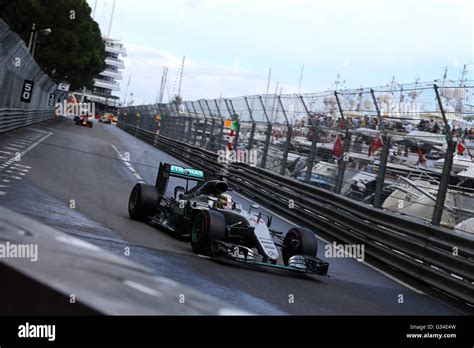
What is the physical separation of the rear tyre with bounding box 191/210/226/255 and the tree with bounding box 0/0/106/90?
38622 millimetres

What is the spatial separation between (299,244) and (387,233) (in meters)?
2.66

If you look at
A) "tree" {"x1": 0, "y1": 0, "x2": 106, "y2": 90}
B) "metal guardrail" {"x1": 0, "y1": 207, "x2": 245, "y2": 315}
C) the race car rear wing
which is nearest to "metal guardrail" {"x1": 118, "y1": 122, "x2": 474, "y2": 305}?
the race car rear wing

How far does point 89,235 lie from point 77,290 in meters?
6.60

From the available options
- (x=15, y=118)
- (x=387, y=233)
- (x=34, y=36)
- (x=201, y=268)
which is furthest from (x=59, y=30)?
(x=201, y=268)

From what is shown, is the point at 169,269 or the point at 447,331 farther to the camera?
the point at 169,269

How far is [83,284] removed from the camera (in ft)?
6.28

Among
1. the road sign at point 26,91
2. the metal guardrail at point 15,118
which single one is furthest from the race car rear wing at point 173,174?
the road sign at point 26,91

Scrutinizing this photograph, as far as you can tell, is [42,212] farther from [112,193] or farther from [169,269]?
[112,193]

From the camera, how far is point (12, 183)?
12.2 meters

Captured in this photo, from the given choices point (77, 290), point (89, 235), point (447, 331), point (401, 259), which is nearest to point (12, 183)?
point (89, 235)

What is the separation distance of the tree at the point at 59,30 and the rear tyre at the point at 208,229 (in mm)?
38622

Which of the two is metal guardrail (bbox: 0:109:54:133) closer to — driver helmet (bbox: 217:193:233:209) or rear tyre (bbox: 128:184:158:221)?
rear tyre (bbox: 128:184:158:221)

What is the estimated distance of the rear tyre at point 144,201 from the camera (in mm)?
10367

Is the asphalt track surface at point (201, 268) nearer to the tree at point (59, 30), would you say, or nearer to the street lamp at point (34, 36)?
the tree at point (59, 30)
